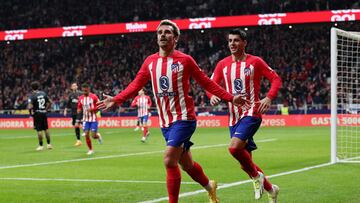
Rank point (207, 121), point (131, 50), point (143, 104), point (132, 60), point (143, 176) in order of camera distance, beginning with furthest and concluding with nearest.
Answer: point (131, 50) < point (132, 60) < point (207, 121) < point (143, 104) < point (143, 176)

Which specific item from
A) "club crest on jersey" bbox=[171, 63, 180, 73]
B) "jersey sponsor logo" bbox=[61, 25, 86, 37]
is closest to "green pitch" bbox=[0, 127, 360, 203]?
"club crest on jersey" bbox=[171, 63, 180, 73]

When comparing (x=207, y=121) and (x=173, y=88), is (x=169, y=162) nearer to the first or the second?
(x=173, y=88)

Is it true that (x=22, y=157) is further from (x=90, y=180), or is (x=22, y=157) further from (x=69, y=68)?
(x=69, y=68)

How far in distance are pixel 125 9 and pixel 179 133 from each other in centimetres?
4500

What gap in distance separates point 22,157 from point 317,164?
865 cm

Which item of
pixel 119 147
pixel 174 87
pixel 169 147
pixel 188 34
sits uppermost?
pixel 188 34

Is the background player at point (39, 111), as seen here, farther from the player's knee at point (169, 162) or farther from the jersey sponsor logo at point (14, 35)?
the jersey sponsor logo at point (14, 35)

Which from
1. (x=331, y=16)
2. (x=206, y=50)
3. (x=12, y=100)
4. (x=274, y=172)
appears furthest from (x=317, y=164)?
(x=12, y=100)

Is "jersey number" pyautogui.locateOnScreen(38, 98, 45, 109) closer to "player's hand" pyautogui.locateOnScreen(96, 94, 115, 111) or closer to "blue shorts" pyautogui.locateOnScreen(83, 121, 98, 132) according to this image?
"blue shorts" pyautogui.locateOnScreen(83, 121, 98, 132)

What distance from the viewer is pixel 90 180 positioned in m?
12.8

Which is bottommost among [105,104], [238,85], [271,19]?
[105,104]

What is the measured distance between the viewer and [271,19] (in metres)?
43.1

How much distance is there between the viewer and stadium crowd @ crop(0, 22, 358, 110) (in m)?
45.2

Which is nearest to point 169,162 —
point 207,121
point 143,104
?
point 143,104
